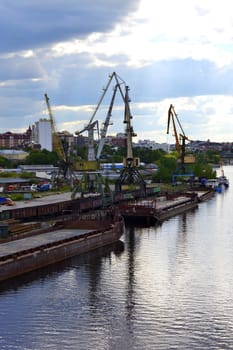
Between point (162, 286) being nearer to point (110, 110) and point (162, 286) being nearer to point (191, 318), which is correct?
point (191, 318)

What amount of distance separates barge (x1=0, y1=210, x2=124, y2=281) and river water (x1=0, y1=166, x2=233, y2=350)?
2.19 ft

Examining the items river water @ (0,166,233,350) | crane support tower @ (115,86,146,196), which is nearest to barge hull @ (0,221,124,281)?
river water @ (0,166,233,350)

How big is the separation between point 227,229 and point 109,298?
26088mm

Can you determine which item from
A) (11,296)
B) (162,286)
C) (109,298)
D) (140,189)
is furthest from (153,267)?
(140,189)

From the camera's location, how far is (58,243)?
122 ft

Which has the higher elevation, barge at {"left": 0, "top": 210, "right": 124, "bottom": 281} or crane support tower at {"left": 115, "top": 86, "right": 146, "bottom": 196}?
crane support tower at {"left": 115, "top": 86, "right": 146, "bottom": 196}

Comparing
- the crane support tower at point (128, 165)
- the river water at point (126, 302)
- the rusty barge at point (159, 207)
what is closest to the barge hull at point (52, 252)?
the river water at point (126, 302)

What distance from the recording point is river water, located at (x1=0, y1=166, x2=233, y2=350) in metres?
23.0

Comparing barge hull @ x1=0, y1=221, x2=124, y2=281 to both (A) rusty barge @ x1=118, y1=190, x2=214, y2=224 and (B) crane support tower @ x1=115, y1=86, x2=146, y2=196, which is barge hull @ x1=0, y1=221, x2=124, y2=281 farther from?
(B) crane support tower @ x1=115, y1=86, x2=146, y2=196

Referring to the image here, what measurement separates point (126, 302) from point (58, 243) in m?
10.4

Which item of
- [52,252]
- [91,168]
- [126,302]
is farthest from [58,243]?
[91,168]

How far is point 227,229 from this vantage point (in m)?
52.8

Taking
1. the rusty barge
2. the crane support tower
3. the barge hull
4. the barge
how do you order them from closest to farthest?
1. the barge hull
2. the barge
3. the rusty barge
4. the crane support tower

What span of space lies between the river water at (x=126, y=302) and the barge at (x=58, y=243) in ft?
2.19
